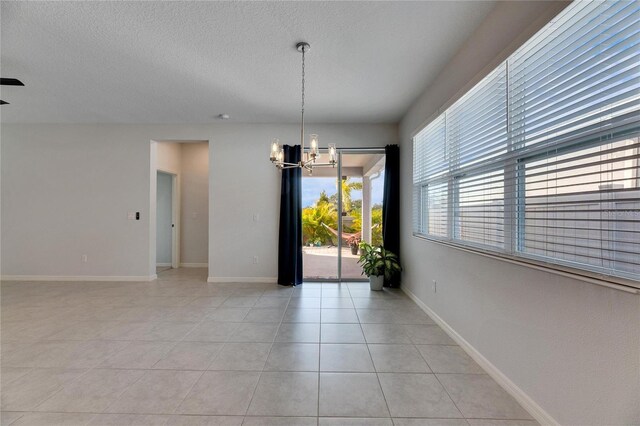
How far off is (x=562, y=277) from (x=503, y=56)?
1.49m

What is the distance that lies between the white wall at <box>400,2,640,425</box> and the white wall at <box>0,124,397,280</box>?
275 cm

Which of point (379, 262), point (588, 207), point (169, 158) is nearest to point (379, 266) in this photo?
point (379, 262)

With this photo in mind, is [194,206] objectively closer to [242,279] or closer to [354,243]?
[242,279]

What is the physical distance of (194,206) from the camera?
5.95 metres

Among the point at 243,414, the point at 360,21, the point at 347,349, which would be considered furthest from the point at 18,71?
the point at 347,349

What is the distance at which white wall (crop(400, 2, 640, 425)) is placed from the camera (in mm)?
1166

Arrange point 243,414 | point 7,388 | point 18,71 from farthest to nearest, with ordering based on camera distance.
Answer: point 18,71 → point 7,388 → point 243,414

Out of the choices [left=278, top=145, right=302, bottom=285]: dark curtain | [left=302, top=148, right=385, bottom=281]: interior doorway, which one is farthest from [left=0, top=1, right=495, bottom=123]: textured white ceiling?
[left=302, top=148, right=385, bottom=281]: interior doorway

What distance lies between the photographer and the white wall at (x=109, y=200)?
15.2 ft

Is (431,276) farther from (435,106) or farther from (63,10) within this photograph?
(63,10)

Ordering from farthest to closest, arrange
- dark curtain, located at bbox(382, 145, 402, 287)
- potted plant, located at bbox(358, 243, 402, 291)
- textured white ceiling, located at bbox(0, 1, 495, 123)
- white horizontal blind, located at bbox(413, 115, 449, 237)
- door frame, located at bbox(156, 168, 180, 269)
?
1. door frame, located at bbox(156, 168, 180, 269)
2. dark curtain, located at bbox(382, 145, 402, 287)
3. potted plant, located at bbox(358, 243, 402, 291)
4. white horizontal blind, located at bbox(413, 115, 449, 237)
5. textured white ceiling, located at bbox(0, 1, 495, 123)

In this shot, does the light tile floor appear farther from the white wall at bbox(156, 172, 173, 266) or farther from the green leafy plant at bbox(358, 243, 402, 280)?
the white wall at bbox(156, 172, 173, 266)

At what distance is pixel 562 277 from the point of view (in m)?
1.43

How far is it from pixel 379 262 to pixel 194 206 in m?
4.20
